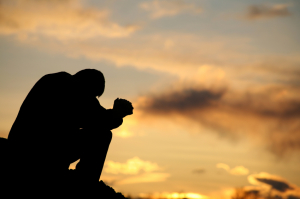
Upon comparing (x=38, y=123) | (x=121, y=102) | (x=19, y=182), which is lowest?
(x=19, y=182)

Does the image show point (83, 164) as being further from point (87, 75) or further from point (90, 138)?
point (87, 75)

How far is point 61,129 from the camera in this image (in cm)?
867

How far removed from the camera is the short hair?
29.7ft

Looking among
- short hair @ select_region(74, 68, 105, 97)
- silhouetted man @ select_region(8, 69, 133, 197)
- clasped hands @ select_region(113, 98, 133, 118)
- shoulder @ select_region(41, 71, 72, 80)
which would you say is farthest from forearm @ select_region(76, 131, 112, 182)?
shoulder @ select_region(41, 71, 72, 80)

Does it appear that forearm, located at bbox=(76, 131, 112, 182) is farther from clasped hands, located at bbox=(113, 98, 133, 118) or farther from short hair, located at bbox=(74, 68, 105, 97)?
short hair, located at bbox=(74, 68, 105, 97)

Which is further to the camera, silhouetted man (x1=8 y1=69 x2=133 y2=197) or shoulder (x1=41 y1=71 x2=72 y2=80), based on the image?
shoulder (x1=41 y1=71 x2=72 y2=80)

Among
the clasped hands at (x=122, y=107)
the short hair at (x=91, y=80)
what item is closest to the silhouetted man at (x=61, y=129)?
the short hair at (x=91, y=80)

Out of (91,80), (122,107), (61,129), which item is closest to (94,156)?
(61,129)

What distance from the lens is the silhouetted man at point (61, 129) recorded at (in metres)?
8.48

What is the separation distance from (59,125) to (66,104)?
1.59 feet

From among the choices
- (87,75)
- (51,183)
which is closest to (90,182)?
(51,183)

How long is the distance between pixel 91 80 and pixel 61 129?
1.31 metres

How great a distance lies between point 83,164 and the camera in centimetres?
932

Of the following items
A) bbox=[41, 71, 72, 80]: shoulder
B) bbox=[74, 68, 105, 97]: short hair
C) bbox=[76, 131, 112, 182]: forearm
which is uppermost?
bbox=[74, 68, 105, 97]: short hair
